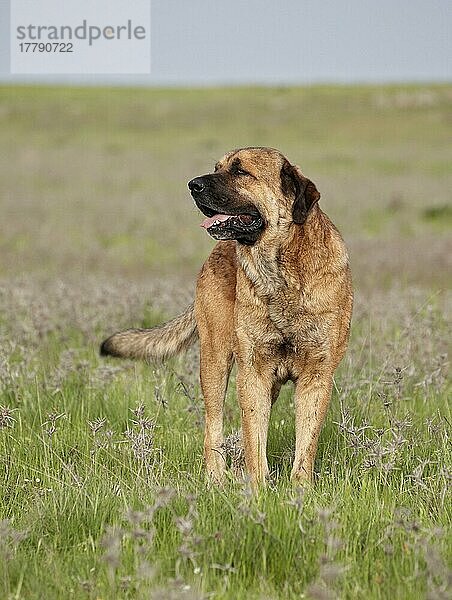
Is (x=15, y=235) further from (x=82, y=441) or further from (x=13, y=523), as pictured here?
(x=13, y=523)

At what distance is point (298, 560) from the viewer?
3.51 m

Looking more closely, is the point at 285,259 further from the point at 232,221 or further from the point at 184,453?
the point at 184,453

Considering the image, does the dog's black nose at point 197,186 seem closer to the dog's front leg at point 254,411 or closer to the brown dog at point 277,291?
the brown dog at point 277,291

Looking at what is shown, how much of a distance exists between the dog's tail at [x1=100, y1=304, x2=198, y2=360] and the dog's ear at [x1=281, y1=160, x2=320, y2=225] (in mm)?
1193

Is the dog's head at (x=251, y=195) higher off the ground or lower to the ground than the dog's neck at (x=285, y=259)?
higher

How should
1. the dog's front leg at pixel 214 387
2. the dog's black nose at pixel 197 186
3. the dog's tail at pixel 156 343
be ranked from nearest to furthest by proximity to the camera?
the dog's black nose at pixel 197 186, the dog's front leg at pixel 214 387, the dog's tail at pixel 156 343

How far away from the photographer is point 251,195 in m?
5.07

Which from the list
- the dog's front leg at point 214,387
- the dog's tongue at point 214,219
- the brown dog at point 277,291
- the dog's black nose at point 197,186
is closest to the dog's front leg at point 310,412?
the brown dog at point 277,291

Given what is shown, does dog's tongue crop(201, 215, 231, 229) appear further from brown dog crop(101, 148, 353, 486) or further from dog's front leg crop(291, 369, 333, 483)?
dog's front leg crop(291, 369, 333, 483)

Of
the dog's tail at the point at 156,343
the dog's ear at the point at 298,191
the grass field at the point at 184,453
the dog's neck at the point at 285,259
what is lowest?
the grass field at the point at 184,453

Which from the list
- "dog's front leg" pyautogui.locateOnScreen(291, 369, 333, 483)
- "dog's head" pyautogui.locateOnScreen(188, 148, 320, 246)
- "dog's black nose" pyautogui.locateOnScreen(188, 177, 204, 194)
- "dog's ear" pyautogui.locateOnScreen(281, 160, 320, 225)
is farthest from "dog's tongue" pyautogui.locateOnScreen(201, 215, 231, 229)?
"dog's front leg" pyautogui.locateOnScreen(291, 369, 333, 483)

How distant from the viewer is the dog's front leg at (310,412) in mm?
4824

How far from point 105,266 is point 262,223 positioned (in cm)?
942

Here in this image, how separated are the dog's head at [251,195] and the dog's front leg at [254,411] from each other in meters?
0.76
